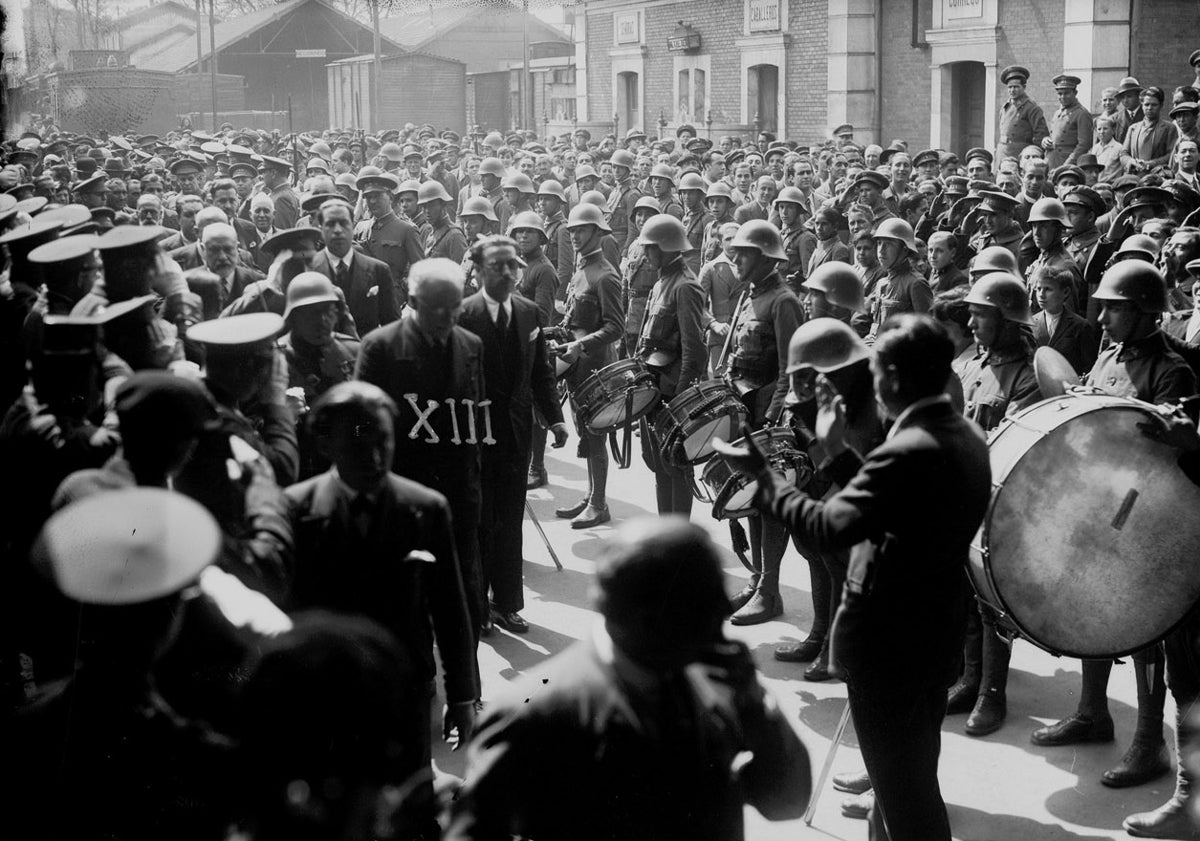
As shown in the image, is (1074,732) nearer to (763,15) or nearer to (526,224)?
(526,224)

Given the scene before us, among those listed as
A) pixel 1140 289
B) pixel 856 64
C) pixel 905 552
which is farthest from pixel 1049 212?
pixel 856 64

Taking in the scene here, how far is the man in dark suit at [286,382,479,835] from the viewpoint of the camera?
3.97m

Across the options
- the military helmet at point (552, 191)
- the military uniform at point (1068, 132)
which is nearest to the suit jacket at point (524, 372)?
the military helmet at point (552, 191)

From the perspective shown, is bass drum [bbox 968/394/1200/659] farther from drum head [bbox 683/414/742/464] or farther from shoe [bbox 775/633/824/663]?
drum head [bbox 683/414/742/464]

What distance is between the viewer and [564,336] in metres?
9.55

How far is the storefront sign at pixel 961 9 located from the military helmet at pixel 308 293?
727 inches

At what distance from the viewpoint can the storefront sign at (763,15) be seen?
1086 inches

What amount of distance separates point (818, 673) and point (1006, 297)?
2.08 metres

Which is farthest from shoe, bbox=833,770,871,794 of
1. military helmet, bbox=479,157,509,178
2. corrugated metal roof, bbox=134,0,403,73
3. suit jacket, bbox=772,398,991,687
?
corrugated metal roof, bbox=134,0,403,73

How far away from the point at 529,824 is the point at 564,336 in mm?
6974

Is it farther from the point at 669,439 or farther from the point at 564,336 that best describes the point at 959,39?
the point at 669,439

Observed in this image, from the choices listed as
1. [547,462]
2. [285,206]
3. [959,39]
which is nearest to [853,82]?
[959,39]

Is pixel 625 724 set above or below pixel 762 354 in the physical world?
below

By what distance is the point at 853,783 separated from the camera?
223 inches
